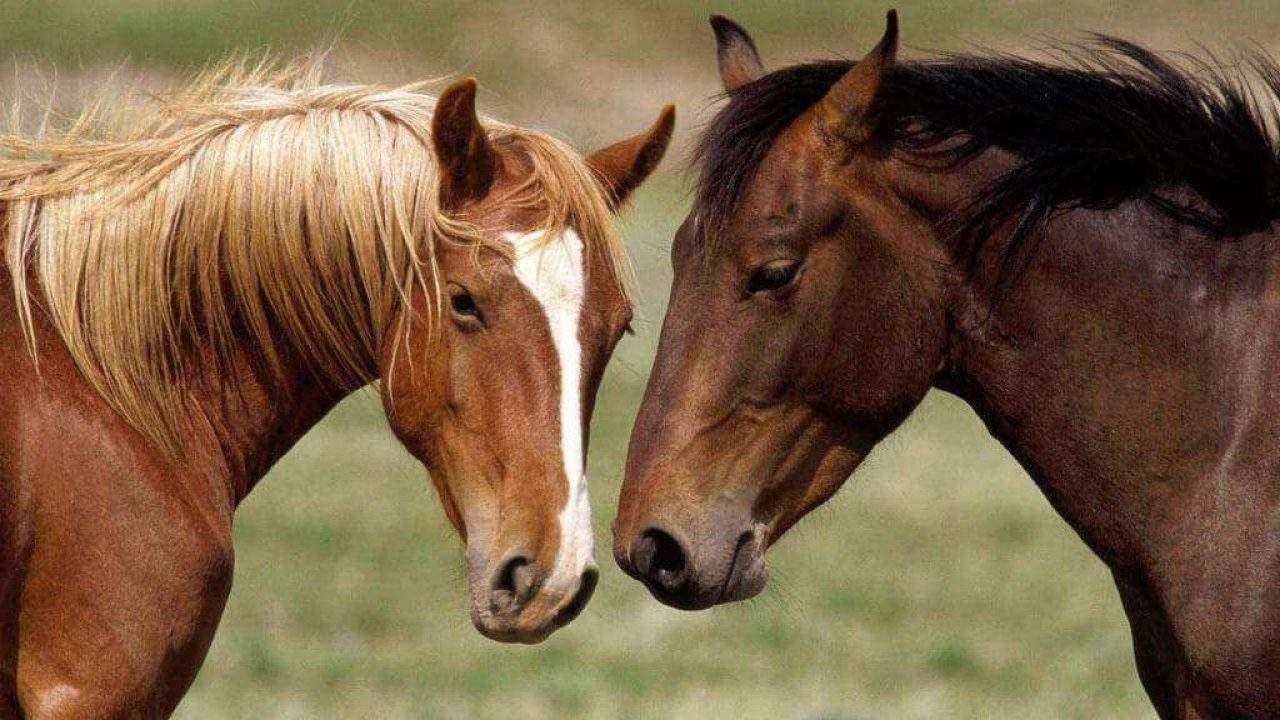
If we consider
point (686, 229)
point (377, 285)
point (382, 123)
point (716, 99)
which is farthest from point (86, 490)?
point (716, 99)

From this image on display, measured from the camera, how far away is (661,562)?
357 cm

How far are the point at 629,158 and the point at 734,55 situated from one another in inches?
15.4

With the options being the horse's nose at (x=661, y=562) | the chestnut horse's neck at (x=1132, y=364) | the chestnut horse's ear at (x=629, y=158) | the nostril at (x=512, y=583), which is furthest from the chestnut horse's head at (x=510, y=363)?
the chestnut horse's neck at (x=1132, y=364)

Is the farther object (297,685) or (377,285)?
(297,685)

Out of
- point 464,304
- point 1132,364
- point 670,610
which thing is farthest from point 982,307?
point 670,610

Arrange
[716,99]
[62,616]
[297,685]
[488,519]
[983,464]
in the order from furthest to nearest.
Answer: [983,464]
[297,685]
[716,99]
[488,519]
[62,616]

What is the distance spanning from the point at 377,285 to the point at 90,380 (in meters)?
0.69

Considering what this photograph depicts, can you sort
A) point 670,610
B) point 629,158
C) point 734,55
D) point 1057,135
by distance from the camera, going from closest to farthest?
point 1057,135
point 734,55
point 629,158
point 670,610

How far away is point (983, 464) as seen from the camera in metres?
13.3

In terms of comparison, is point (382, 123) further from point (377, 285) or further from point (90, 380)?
point (90, 380)

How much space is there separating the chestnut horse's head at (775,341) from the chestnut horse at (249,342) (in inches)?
8.9

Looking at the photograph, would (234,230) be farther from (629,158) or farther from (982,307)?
(982,307)

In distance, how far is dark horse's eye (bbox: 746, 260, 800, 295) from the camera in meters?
3.54

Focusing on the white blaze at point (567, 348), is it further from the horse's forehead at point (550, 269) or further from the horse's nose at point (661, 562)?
the horse's nose at point (661, 562)
